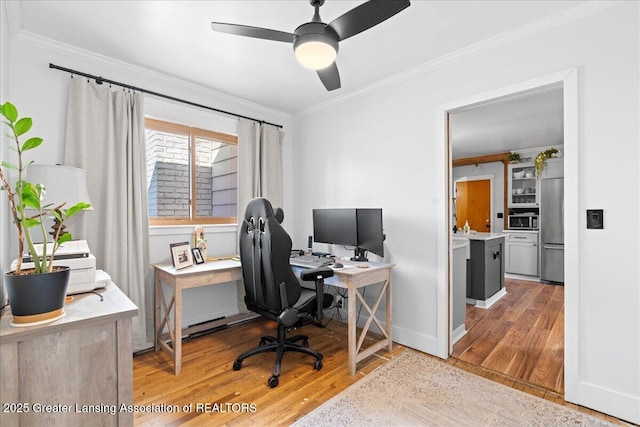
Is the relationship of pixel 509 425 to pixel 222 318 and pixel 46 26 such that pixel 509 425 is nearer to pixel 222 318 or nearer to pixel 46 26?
pixel 222 318

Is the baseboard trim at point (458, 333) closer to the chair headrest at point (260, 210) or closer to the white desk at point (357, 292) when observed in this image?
the white desk at point (357, 292)

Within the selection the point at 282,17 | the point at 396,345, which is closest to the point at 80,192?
the point at 282,17

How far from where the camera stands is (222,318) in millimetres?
3262

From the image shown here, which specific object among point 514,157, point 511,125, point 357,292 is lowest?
point 357,292

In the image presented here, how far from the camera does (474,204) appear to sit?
675cm

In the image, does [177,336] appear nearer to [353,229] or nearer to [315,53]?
[353,229]

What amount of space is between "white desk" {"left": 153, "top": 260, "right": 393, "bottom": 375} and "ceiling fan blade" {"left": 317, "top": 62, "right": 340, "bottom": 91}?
1.39 metres

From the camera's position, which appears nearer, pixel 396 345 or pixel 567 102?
pixel 567 102

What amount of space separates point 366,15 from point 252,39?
3.62 feet

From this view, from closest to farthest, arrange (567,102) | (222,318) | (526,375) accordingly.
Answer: (567,102)
(526,375)
(222,318)

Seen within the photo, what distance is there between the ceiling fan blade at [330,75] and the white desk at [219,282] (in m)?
1.39

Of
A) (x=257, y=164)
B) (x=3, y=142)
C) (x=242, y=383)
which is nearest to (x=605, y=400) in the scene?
(x=242, y=383)

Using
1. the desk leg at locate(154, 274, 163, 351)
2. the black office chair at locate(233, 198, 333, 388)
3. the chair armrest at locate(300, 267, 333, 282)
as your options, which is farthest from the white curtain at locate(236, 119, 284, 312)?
the chair armrest at locate(300, 267, 333, 282)

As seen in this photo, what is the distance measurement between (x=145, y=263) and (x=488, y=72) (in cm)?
325
